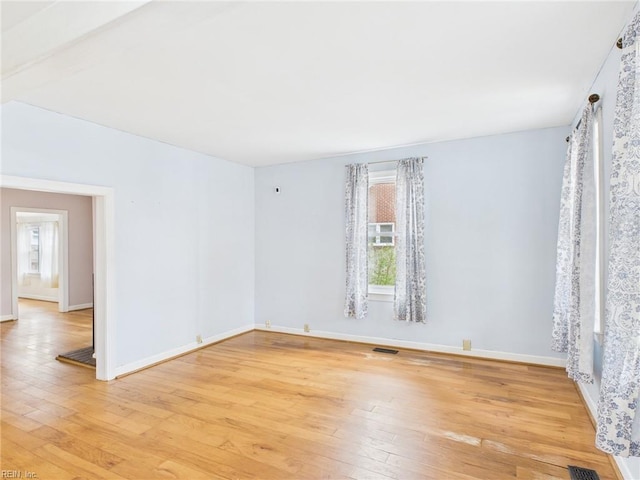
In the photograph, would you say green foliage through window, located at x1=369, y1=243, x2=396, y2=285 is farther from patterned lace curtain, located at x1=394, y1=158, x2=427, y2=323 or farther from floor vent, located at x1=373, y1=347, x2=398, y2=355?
floor vent, located at x1=373, y1=347, x2=398, y2=355

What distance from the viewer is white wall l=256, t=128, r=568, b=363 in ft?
12.7

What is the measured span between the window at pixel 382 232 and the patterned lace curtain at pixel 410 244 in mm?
251

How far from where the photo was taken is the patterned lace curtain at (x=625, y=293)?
1483 millimetres

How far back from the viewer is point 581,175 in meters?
2.65

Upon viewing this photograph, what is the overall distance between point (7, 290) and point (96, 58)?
21.6ft

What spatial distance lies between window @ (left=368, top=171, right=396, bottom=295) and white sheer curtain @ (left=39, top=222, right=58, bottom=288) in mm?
7825

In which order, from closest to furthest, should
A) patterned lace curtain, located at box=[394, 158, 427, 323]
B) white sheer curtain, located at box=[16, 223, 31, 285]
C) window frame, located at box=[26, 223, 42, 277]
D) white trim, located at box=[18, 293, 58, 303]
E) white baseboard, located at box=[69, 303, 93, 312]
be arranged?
1. patterned lace curtain, located at box=[394, 158, 427, 323]
2. white baseboard, located at box=[69, 303, 93, 312]
3. white trim, located at box=[18, 293, 58, 303]
4. window frame, located at box=[26, 223, 42, 277]
5. white sheer curtain, located at box=[16, 223, 31, 285]

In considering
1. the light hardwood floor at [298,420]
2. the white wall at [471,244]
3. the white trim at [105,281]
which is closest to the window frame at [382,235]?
the white wall at [471,244]

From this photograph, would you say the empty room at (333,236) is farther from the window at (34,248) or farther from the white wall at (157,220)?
the window at (34,248)

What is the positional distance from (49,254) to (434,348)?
359 inches

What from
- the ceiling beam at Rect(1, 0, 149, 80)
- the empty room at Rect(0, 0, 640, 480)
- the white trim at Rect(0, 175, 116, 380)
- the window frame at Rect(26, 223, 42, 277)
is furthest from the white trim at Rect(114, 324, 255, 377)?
the window frame at Rect(26, 223, 42, 277)

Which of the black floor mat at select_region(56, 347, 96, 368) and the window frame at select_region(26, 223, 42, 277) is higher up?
the window frame at select_region(26, 223, 42, 277)

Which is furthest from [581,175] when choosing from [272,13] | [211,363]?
[211,363]

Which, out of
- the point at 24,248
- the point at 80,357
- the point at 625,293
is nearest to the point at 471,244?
the point at 625,293
